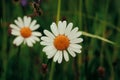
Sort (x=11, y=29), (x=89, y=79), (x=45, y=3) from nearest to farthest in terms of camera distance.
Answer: (x=11, y=29)
(x=89, y=79)
(x=45, y=3)

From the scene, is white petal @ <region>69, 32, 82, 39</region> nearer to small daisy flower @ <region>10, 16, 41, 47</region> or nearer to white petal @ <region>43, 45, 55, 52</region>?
white petal @ <region>43, 45, 55, 52</region>

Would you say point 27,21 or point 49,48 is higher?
point 27,21

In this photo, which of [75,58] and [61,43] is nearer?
[61,43]

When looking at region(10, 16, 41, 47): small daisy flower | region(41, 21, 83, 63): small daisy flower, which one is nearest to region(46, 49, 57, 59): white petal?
region(41, 21, 83, 63): small daisy flower

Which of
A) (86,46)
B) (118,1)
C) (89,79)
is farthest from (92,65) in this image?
(118,1)

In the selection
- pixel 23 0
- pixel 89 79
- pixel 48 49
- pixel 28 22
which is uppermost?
pixel 23 0

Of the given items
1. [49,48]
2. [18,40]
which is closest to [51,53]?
[49,48]

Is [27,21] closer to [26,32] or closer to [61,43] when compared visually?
[26,32]

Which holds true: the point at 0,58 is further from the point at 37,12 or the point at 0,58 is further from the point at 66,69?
the point at 37,12

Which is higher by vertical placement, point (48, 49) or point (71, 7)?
point (71, 7)
